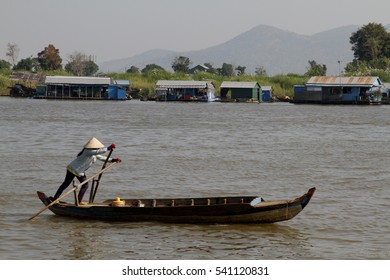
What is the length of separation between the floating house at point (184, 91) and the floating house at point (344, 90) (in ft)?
29.3

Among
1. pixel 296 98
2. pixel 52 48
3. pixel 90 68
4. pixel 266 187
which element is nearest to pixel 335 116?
pixel 296 98

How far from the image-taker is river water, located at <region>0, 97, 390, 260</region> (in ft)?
36.8

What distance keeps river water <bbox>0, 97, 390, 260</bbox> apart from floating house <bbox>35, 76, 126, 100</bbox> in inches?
1129

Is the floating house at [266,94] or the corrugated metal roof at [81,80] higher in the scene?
the corrugated metal roof at [81,80]

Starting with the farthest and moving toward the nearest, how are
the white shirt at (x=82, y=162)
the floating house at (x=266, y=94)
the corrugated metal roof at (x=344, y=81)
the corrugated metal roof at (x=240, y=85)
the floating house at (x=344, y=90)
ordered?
the floating house at (x=266, y=94), the corrugated metal roof at (x=240, y=85), the floating house at (x=344, y=90), the corrugated metal roof at (x=344, y=81), the white shirt at (x=82, y=162)

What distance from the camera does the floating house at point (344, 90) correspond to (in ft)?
207

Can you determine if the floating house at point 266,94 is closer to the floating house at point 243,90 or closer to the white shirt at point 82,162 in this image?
the floating house at point 243,90

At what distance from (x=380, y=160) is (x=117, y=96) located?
47.6 meters

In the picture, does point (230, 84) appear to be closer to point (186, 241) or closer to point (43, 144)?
point (43, 144)

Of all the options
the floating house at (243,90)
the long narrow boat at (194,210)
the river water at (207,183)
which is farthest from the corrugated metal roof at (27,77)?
the long narrow boat at (194,210)

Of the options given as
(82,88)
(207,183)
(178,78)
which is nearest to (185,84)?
(82,88)

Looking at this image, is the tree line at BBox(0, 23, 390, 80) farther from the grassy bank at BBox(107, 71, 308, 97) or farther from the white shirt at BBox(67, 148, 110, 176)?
the white shirt at BBox(67, 148, 110, 176)

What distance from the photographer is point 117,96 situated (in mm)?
68625

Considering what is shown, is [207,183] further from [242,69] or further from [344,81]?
[242,69]
